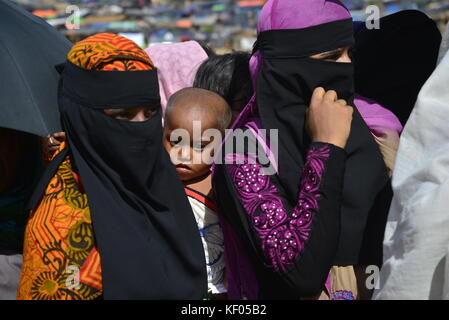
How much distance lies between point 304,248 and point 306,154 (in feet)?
1.23

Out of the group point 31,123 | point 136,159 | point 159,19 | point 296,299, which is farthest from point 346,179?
point 159,19

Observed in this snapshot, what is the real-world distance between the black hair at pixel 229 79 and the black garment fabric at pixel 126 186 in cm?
68

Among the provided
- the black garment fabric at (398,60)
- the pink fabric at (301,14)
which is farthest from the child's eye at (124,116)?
the black garment fabric at (398,60)

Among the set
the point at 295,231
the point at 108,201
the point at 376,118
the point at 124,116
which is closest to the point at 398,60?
the point at 376,118

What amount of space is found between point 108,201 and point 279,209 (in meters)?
0.57

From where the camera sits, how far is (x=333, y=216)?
6.43ft

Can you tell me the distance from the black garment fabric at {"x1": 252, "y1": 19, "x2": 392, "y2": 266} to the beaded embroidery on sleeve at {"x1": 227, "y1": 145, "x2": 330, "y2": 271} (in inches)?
3.7

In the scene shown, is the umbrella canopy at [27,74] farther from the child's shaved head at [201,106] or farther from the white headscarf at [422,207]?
the white headscarf at [422,207]

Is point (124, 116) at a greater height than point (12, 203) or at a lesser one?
greater

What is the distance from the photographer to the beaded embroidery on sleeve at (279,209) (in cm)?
196

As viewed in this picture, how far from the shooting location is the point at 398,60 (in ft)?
9.12

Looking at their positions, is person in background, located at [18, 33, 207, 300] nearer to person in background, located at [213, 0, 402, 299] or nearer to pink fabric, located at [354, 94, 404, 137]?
person in background, located at [213, 0, 402, 299]

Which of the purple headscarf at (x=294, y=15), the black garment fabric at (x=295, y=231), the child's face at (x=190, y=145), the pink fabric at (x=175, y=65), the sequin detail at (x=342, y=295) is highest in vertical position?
the purple headscarf at (x=294, y=15)

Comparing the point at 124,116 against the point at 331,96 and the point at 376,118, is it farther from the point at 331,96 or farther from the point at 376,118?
the point at 376,118
